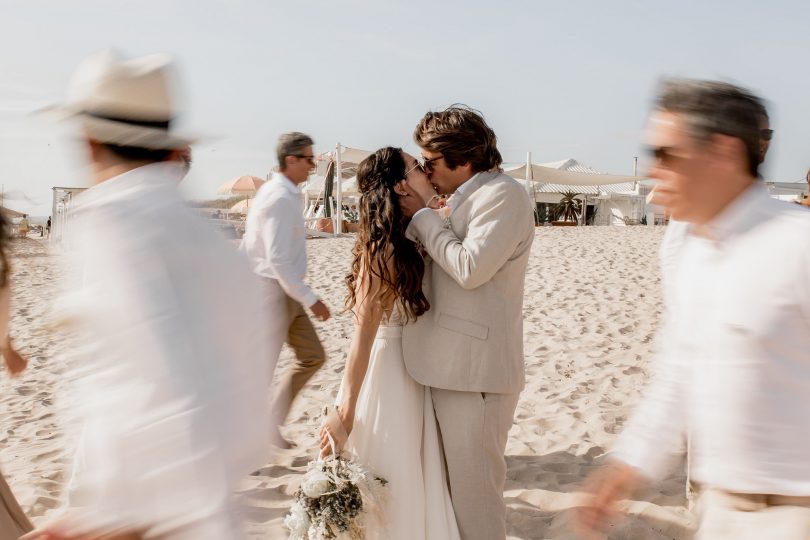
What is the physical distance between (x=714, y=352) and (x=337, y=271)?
1279cm

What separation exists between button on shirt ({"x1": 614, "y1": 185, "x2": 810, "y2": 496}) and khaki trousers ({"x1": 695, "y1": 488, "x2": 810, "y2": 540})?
28mm

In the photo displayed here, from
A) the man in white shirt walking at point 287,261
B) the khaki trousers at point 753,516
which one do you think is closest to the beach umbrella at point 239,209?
the man in white shirt walking at point 287,261

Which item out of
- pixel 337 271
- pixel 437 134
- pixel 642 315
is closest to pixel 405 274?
pixel 437 134

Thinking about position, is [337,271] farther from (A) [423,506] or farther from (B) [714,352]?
(B) [714,352]

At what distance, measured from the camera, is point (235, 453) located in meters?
1.59

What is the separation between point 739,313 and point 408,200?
52.8 inches

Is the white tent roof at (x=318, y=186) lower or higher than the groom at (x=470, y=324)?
lower

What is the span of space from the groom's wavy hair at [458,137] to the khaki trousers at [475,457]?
83cm

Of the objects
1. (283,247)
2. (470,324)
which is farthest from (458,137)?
(283,247)

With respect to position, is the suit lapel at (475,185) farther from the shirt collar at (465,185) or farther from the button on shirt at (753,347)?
the button on shirt at (753,347)

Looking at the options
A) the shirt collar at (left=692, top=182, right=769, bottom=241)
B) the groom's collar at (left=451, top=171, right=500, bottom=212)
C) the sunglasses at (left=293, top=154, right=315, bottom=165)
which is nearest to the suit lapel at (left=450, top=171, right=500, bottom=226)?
the groom's collar at (left=451, top=171, right=500, bottom=212)

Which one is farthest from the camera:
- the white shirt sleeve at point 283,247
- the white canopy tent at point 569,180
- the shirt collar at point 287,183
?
the white canopy tent at point 569,180

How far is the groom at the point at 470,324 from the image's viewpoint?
2.54 m

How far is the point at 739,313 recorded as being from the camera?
5.00 feet
